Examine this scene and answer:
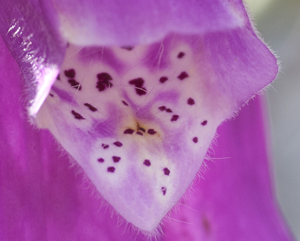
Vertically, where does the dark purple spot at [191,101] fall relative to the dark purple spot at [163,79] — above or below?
below

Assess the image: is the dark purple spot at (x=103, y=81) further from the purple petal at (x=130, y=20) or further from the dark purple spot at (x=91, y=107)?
the purple petal at (x=130, y=20)

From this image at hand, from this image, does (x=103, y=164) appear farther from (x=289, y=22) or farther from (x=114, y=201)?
(x=289, y=22)

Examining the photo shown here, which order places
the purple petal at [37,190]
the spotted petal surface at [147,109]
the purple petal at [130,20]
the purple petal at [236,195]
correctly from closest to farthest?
the purple petal at [130,20]
the spotted petal surface at [147,109]
the purple petal at [37,190]
the purple petal at [236,195]

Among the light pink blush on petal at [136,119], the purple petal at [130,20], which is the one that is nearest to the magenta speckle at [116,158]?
the light pink blush on petal at [136,119]

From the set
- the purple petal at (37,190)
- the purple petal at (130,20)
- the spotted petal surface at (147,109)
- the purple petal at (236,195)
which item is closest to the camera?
the purple petal at (130,20)

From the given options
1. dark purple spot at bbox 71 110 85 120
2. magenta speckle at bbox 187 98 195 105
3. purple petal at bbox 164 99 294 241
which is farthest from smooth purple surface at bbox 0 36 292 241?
magenta speckle at bbox 187 98 195 105

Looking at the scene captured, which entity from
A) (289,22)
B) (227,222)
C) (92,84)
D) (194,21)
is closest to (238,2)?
(194,21)

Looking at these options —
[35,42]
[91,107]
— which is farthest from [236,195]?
[35,42]
